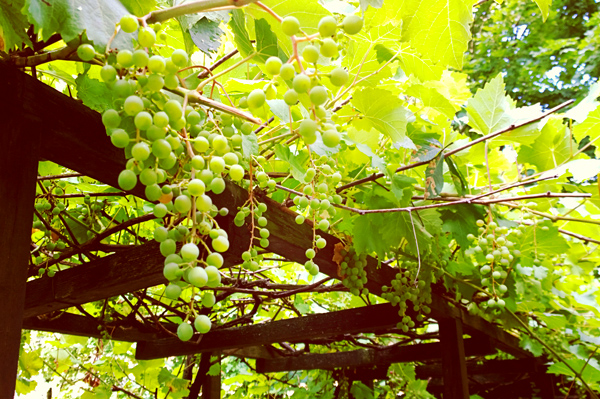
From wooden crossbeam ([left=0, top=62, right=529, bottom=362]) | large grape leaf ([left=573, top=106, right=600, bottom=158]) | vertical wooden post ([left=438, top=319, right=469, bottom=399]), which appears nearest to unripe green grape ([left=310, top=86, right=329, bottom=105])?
wooden crossbeam ([left=0, top=62, right=529, bottom=362])

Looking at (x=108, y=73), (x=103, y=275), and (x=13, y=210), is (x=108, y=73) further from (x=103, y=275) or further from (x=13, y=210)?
(x=103, y=275)

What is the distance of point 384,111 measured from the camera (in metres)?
1.01

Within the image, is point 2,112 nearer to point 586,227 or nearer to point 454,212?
point 454,212

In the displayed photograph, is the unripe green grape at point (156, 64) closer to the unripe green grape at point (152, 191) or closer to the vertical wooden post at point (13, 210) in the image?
the unripe green grape at point (152, 191)

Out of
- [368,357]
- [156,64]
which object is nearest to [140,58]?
[156,64]

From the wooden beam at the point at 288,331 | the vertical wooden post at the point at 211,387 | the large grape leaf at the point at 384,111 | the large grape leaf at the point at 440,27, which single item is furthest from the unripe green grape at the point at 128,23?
the vertical wooden post at the point at 211,387

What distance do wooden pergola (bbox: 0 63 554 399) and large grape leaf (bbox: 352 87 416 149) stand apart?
301 mm

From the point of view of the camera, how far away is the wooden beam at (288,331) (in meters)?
2.24

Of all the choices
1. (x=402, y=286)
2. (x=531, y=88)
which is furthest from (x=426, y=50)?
(x=531, y=88)

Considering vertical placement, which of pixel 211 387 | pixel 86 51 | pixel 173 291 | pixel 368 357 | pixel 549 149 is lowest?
pixel 173 291

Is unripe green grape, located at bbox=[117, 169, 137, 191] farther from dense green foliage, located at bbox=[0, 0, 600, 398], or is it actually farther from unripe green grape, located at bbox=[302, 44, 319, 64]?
unripe green grape, located at bbox=[302, 44, 319, 64]

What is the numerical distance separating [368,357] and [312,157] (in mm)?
2715

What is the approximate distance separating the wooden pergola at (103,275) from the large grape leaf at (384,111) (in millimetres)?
301

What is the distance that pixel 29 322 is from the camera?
6.31 feet
